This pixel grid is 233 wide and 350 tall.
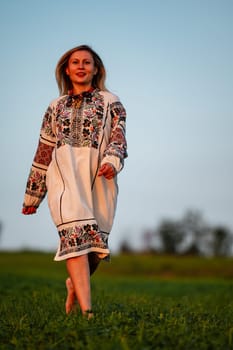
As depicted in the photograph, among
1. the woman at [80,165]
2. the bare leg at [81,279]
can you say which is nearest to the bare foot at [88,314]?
the woman at [80,165]

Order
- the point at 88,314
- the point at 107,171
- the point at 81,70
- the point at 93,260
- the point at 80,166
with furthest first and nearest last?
the point at 81,70
the point at 93,260
the point at 80,166
the point at 107,171
the point at 88,314

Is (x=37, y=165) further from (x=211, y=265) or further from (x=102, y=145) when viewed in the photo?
(x=211, y=265)

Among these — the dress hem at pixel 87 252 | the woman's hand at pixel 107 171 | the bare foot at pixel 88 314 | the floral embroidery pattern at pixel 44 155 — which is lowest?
the bare foot at pixel 88 314

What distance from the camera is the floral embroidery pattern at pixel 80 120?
5188mm

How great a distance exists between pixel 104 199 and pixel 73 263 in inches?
25.5

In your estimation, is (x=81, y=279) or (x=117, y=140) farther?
(x=117, y=140)

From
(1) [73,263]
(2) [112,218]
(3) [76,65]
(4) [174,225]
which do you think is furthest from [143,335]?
(4) [174,225]

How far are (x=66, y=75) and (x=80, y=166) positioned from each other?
1174 millimetres

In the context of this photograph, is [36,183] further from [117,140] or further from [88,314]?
[88,314]

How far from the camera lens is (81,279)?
4797mm

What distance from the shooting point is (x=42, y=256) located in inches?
1811

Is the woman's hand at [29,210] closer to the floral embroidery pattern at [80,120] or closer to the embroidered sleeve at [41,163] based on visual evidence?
the embroidered sleeve at [41,163]

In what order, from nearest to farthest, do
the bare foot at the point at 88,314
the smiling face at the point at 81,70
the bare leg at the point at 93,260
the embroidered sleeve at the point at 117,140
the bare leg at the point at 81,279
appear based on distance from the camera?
the bare foot at the point at 88,314
the bare leg at the point at 81,279
the embroidered sleeve at the point at 117,140
the bare leg at the point at 93,260
the smiling face at the point at 81,70

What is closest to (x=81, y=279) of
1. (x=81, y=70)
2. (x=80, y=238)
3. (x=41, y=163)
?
(x=80, y=238)
